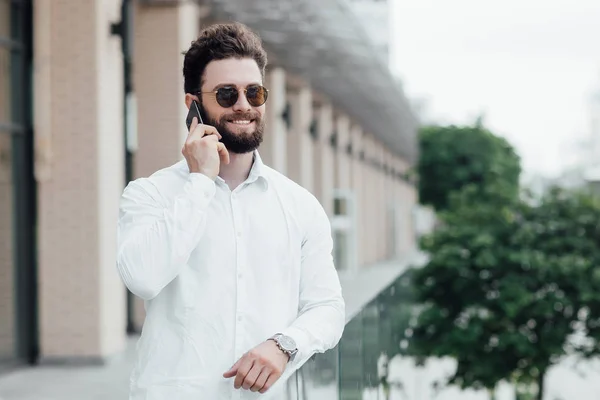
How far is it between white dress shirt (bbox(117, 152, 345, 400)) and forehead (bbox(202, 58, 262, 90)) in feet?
0.76

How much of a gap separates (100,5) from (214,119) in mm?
7952

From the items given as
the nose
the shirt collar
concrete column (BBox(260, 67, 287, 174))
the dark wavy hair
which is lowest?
concrete column (BBox(260, 67, 287, 174))

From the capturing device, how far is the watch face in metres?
2.60

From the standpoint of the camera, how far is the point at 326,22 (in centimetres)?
1580

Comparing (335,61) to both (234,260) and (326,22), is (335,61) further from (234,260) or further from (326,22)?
(234,260)

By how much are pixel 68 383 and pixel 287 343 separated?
6.75 m

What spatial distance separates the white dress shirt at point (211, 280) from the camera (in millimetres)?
2521

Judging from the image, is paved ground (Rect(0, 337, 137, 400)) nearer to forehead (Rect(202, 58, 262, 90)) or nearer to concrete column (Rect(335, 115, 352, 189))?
forehead (Rect(202, 58, 262, 90))

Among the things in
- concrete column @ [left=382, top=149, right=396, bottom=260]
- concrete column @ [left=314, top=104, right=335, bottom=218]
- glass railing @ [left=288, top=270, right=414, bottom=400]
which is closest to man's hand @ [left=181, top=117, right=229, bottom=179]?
glass railing @ [left=288, top=270, right=414, bottom=400]

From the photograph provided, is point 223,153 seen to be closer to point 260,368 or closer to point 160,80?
point 260,368

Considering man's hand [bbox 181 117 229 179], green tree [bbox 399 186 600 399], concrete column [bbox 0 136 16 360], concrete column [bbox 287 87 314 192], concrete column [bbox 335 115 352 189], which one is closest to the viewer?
man's hand [bbox 181 117 229 179]

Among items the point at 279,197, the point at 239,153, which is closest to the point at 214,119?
the point at 239,153

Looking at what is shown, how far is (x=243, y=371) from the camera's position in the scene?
2.52 m

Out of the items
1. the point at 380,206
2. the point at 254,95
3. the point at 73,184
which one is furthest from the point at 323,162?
the point at 254,95
